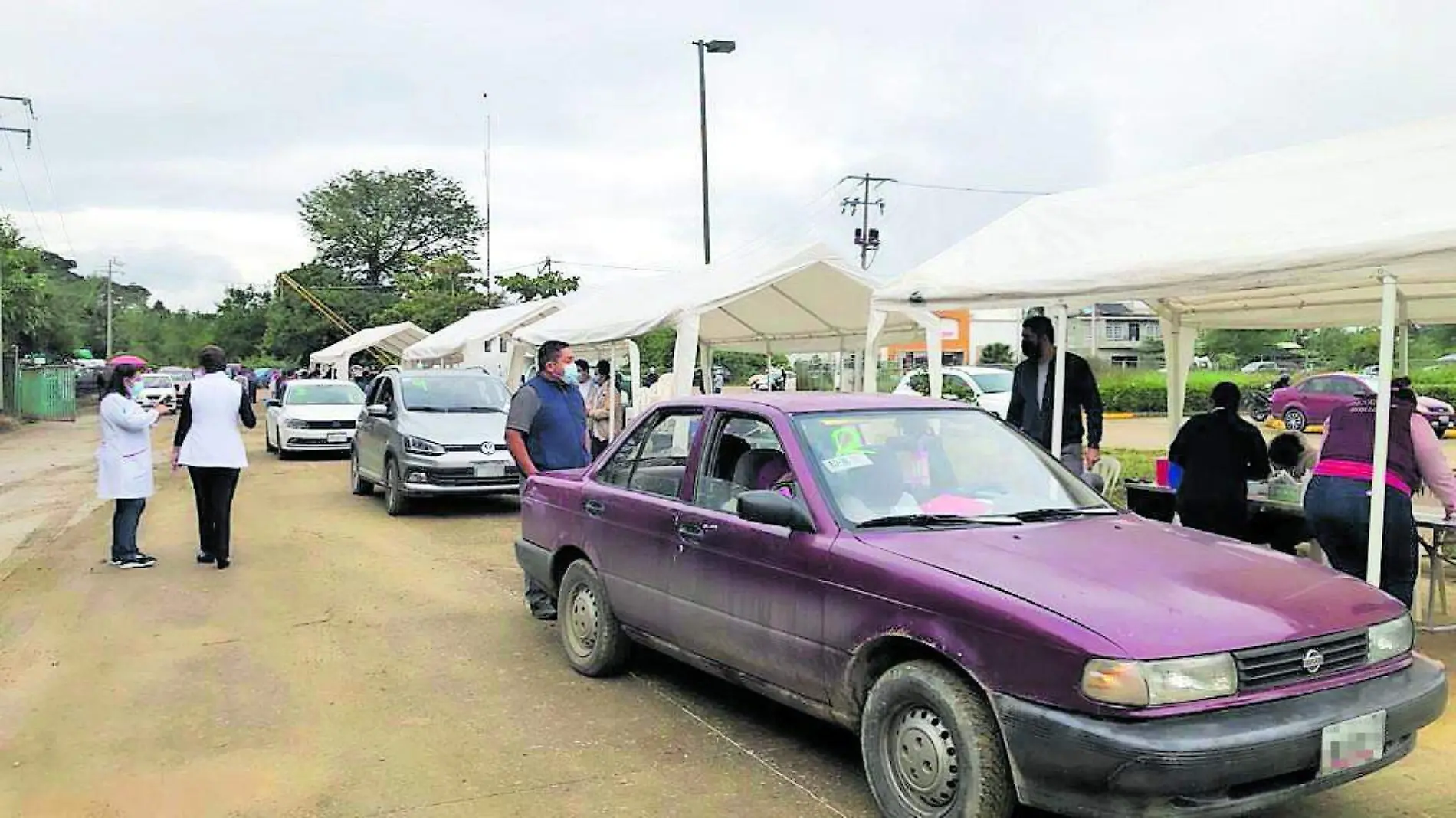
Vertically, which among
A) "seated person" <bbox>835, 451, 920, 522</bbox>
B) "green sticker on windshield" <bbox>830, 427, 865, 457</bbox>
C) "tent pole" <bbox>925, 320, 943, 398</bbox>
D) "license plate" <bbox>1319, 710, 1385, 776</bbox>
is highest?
"tent pole" <bbox>925, 320, 943, 398</bbox>

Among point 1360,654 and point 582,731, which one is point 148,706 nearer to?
point 582,731

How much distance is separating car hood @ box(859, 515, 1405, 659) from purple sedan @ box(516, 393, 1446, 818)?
1cm

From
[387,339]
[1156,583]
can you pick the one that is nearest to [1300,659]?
[1156,583]

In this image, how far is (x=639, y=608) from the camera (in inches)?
214

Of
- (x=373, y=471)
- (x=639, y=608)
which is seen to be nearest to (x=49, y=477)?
(x=373, y=471)

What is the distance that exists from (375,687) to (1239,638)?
13.8 ft

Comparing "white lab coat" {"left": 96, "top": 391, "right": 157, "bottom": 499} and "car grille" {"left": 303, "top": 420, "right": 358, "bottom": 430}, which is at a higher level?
"white lab coat" {"left": 96, "top": 391, "right": 157, "bottom": 499}

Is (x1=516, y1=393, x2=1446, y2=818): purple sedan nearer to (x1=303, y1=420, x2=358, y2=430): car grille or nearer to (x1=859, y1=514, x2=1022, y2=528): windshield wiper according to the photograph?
(x1=859, y1=514, x2=1022, y2=528): windshield wiper

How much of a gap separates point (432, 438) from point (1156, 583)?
9.54 meters

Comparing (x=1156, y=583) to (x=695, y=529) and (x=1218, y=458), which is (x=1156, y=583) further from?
(x=1218, y=458)

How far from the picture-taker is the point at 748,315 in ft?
47.0

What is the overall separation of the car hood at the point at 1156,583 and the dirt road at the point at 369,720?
939 mm

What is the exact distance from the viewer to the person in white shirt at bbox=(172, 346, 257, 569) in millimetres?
8820

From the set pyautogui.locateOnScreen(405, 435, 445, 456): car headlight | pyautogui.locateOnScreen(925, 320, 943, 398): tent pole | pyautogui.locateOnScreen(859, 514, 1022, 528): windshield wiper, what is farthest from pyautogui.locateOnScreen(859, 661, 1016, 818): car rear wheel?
pyautogui.locateOnScreen(405, 435, 445, 456): car headlight
